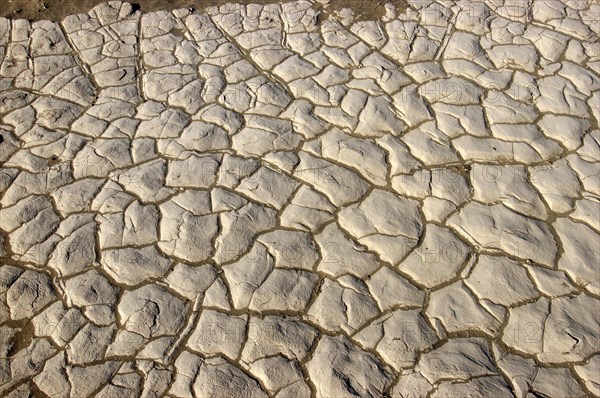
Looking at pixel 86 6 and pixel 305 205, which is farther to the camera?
pixel 86 6

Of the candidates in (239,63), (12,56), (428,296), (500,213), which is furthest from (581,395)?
(12,56)

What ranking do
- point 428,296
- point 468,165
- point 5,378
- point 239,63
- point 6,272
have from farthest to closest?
point 239,63 < point 468,165 < point 6,272 < point 428,296 < point 5,378

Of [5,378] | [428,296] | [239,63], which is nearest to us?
[5,378]

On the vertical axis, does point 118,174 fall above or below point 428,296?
below

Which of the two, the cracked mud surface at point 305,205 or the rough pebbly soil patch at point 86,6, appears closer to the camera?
the cracked mud surface at point 305,205

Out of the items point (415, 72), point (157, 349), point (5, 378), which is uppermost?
point (415, 72)

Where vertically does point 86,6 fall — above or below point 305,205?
below

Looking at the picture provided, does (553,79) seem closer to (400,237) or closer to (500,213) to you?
(500,213)

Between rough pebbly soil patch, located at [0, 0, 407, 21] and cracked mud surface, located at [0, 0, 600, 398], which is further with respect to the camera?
rough pebbly soil patch, located at [0, 0, 407, 21]
